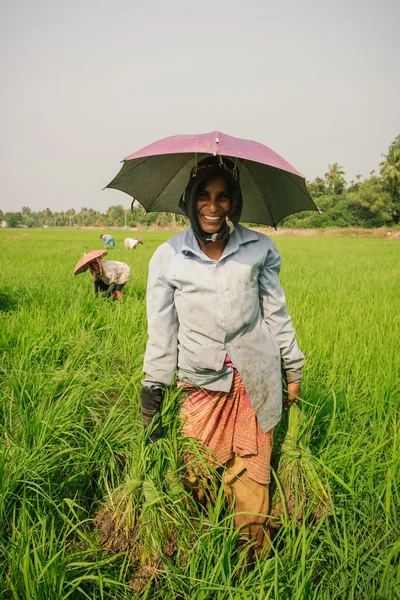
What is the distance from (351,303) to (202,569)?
3.86m

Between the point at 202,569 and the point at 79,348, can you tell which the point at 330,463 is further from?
the point at 79,348

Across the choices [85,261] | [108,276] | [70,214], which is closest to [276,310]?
[85,261]

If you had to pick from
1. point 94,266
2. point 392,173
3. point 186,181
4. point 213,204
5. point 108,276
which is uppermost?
point 392,173

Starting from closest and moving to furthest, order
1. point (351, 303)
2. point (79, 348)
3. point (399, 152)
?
point (79, 348) < point (351, 303) < point (399, 152)

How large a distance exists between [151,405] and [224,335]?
0.37 meters

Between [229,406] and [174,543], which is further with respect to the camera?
[229,406]

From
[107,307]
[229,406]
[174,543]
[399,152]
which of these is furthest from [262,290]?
[399,152]

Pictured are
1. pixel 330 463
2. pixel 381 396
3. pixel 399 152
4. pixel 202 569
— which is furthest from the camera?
pixel 399 152

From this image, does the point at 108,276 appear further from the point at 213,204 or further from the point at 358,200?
the point at 358,200

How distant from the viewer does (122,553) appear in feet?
4.22

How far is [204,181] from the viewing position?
1.34 meters

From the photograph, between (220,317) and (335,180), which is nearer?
(220,317)

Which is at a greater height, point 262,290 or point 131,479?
point 262,290

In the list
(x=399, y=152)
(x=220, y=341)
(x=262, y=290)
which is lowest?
(x=220, y=341)
